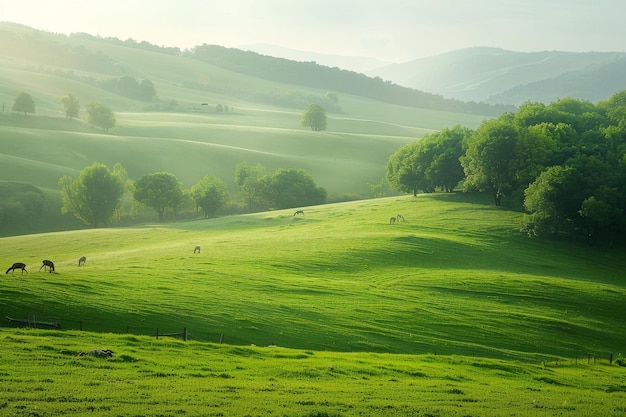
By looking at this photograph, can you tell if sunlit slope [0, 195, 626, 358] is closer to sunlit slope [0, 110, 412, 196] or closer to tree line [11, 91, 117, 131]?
sunlit slope [0, 110, 412, 196]

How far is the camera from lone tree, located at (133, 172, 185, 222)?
107188 mm

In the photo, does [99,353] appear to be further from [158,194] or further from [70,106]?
[70,106]

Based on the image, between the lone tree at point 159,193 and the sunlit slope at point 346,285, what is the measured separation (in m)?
24.6

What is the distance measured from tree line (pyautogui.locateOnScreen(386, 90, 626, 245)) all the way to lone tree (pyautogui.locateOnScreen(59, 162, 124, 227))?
151 ft

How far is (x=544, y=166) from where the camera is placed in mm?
81062

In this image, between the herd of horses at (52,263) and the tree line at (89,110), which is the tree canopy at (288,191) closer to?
the herd of horses at (52,263)

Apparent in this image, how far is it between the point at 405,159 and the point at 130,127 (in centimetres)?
10246

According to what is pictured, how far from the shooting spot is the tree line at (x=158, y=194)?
10575 centimetres

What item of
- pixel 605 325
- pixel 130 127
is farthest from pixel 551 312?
pixel 130 127

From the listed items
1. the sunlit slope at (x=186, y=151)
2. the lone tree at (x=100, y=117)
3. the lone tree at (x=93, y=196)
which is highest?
the lone tree at (x=100, y=117)

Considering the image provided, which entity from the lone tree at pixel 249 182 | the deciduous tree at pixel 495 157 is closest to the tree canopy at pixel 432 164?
the deciduous tree at pixel 495 157

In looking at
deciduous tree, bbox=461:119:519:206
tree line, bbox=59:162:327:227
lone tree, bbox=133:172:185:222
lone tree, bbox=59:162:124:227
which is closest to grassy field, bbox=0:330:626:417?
deciduous tree, bbox=461:119:519:206

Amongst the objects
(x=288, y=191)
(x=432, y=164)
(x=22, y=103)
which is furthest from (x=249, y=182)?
(x=22, y=103)

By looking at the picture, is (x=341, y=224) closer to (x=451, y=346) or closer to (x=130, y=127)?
(x=451, y=346)
